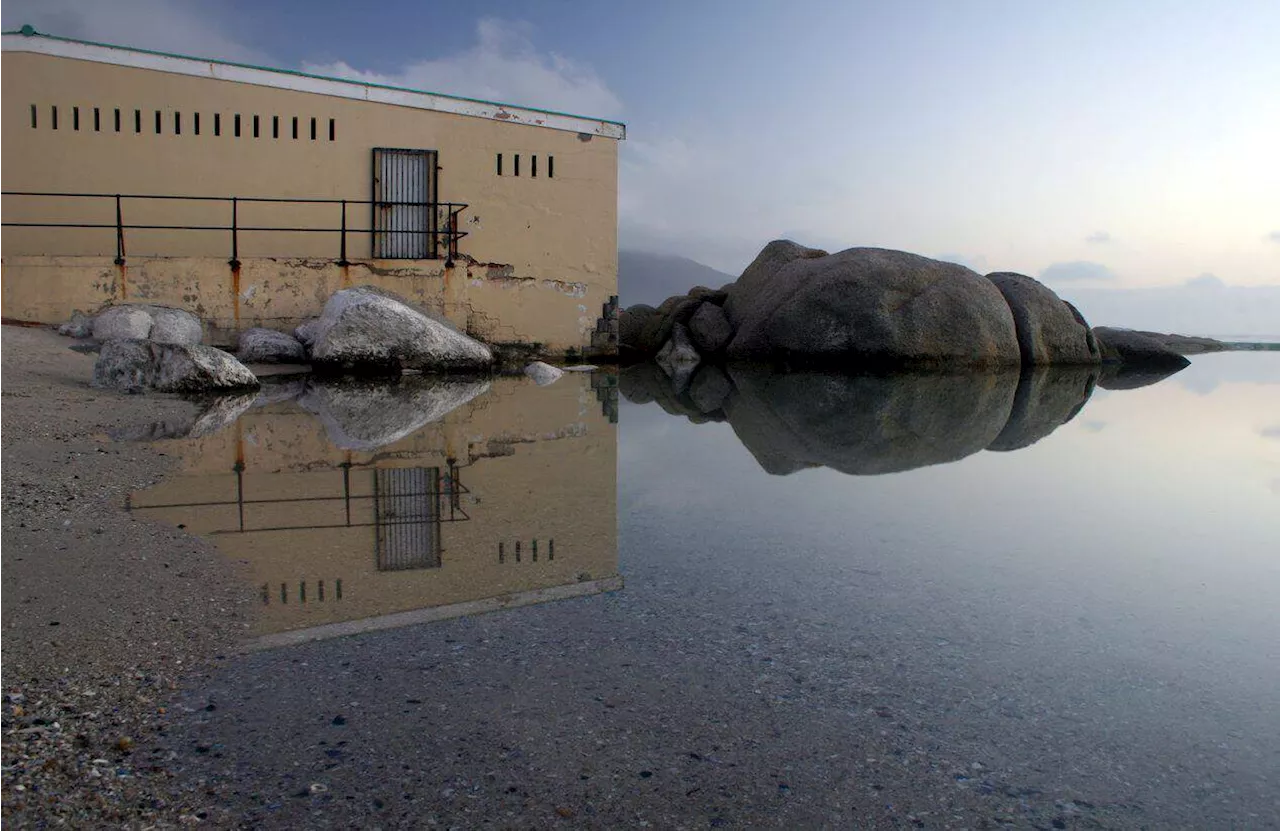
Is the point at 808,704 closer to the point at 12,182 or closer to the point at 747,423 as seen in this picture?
the point at 747,423

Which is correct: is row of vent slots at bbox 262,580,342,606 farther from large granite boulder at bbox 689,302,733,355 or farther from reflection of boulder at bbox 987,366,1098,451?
large granite boulder at bbox 689,302,733,355

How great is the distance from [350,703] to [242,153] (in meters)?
13.1

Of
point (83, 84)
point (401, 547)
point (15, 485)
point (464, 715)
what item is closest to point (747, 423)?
point (401, 547)

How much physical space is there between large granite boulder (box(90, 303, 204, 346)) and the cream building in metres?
0.48

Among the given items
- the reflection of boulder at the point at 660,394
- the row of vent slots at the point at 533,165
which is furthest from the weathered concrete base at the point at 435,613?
the row of vent slots at the point at 533,165

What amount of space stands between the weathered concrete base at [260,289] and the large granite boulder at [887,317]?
3.83 m

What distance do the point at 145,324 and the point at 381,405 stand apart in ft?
15.6

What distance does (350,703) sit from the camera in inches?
70.7

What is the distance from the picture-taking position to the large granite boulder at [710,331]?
15.2 meters

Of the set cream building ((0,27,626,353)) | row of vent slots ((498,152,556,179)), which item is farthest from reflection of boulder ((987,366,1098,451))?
row of vent slots ((498,152,556,179))

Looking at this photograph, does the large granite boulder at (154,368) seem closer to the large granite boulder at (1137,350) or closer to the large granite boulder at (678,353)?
the large granite boulder at (678,353)

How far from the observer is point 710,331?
15219 mm

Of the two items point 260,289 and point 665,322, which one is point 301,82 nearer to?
point 260,289

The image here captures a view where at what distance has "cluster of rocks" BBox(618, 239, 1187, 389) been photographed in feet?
39.9
